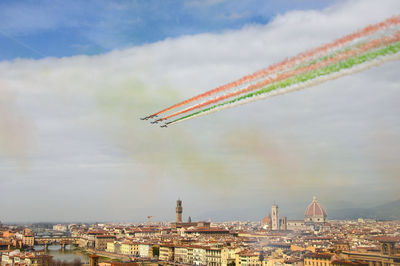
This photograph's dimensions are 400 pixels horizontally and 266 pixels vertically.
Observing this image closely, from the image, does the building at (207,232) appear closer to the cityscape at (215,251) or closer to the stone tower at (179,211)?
the cityscape at (215,251)

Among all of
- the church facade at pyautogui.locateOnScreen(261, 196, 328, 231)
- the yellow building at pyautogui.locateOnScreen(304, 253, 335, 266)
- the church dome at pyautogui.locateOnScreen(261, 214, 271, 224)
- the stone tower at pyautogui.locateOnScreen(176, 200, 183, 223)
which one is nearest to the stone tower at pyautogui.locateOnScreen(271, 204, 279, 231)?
the church facade at pyautogui.locateOnScreen(261, 196, 328, 231)

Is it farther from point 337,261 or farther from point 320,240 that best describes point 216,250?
point 320,240

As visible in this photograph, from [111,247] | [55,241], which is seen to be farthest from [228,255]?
[55,241]

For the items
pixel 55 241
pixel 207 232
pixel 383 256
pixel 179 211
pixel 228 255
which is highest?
pixel 179 211

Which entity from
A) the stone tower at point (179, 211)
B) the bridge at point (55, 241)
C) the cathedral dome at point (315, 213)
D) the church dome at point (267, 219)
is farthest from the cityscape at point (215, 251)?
the cathedral dome at point (315, 213)

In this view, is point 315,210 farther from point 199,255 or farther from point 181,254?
point 199,255

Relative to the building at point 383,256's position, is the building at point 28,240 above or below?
below

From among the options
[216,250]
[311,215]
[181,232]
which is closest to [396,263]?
[216,250]

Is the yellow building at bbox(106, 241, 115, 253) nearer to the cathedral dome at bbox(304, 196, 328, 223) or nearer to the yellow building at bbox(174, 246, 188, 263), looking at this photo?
the yellow building at bbox(174, 246, 188, 263)
